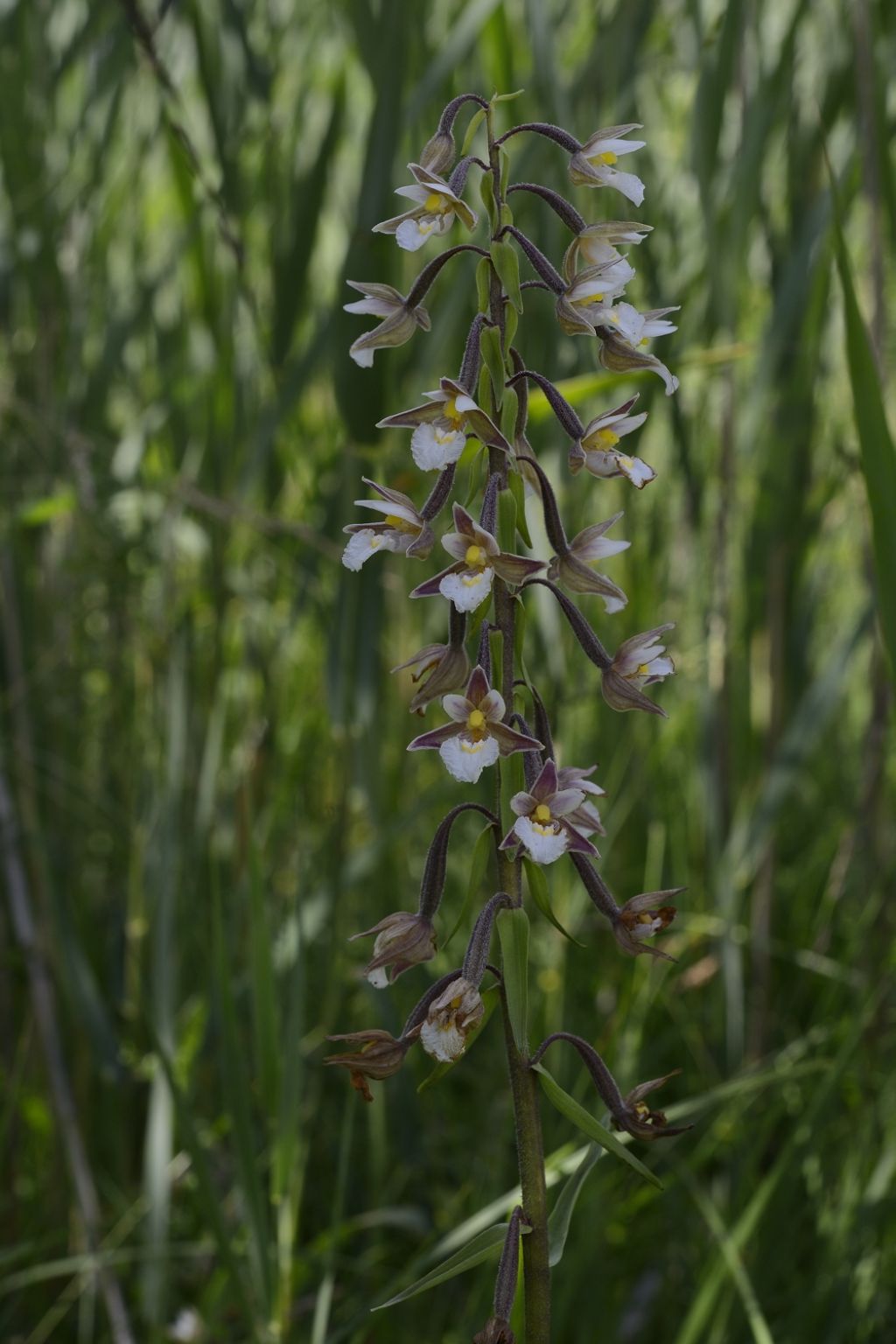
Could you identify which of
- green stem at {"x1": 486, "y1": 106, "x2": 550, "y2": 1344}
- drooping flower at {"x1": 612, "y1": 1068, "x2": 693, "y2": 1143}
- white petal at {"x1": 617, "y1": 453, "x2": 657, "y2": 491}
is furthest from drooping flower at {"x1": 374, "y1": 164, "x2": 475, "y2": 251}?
drooping flower at {"x1": 612, "y1": 1068, "x2": 693, "y2": 1143}

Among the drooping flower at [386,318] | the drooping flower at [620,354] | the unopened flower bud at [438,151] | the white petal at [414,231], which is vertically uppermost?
the unopened flower bud at [438,151]

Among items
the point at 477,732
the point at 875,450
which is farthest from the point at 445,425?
the point at 875,450

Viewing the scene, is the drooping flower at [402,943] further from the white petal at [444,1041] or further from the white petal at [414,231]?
the white petal at [414,231]

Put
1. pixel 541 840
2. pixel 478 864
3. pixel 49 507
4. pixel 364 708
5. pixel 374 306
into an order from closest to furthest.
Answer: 1. pixel 541 840
2. pixel 478 864
3. pixel 374 306
4. pixel 364 708
5. pixel 49 507

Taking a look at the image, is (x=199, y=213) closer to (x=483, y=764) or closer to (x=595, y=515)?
(x=595, y=515)

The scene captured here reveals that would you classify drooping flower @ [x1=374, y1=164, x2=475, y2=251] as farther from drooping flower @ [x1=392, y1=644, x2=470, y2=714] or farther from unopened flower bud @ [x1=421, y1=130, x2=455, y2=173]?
drooping flower @ [x1=392, y1=644, x2=470, y2=714]

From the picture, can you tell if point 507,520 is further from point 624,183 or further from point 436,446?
point 624,183

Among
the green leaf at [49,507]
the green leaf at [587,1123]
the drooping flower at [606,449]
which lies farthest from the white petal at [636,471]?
the green leaf at [49,507]
